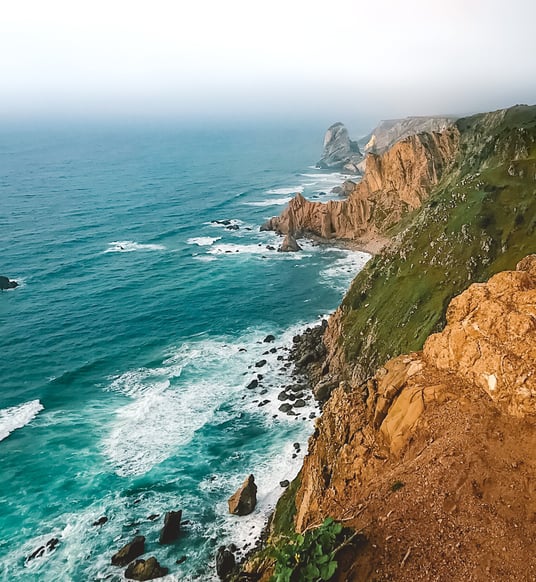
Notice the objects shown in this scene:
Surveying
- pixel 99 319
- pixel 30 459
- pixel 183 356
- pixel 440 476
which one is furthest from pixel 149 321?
pixel 440 476

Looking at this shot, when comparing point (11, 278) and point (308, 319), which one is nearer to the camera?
point (308, 319)

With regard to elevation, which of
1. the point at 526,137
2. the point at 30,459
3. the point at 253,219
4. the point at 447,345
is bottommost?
the point at 30,459

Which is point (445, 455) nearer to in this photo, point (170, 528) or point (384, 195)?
point (170, 528)

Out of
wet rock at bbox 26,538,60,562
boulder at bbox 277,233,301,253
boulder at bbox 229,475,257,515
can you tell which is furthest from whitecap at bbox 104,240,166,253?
boulder at bbox 229,475,257,515

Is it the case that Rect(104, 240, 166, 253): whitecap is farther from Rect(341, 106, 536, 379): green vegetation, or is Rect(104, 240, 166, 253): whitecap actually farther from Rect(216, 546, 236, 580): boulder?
Rect(216, 546, 236, 580): boulder

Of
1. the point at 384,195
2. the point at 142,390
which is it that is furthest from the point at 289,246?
the point at 142,390

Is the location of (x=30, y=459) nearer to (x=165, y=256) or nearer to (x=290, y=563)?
(x=290, y=563)

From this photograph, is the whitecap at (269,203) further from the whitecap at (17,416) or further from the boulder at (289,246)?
the whitecap at (17,416)
